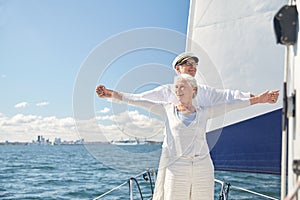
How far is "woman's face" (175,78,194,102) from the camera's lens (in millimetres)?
1879

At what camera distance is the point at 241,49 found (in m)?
2.62

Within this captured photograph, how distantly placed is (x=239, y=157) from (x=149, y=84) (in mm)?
972

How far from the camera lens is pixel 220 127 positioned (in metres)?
2.51

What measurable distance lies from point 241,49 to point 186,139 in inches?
35.8

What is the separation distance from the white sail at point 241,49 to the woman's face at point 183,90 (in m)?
0.52

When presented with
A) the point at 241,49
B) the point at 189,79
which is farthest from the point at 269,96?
the point at 241,49

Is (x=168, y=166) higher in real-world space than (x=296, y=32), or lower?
lower

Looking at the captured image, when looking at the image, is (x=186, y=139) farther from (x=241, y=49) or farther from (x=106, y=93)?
(x=241, y=49)

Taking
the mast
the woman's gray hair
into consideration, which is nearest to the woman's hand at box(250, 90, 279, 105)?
the woman's gray hair

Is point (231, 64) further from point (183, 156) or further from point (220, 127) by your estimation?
point (183, 156)

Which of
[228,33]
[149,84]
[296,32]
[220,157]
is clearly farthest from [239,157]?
[296,32]

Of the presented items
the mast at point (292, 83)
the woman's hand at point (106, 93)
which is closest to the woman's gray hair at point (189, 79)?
the woman's hand at point (106, 93)

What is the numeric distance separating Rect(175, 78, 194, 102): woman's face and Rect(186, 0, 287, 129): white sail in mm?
524

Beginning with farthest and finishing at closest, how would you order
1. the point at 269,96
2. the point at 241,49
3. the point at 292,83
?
the point at 241,49
the point at 269,96
the point at 292,83
